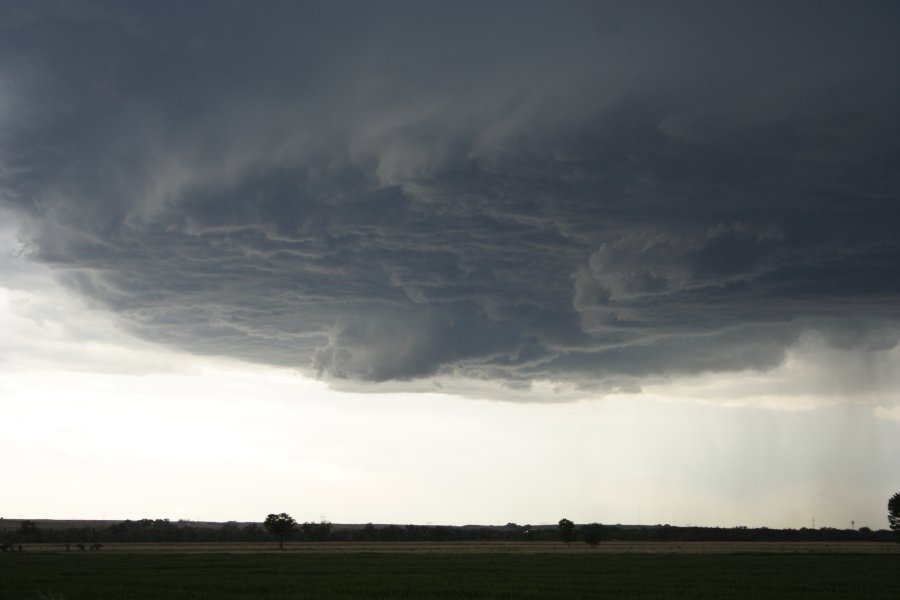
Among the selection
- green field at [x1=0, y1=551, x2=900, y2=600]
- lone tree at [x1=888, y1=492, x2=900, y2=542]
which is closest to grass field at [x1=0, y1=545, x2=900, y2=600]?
green field at [x1=0, y1=551, x2=900, y2=600]

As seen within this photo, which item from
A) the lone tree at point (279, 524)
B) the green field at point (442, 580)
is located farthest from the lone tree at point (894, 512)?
the lone tree at point (279, 524)

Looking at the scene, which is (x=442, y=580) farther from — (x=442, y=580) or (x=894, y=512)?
(x=894, y=512)

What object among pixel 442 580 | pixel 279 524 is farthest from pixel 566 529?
pixel 442 580

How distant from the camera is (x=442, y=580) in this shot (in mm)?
61719

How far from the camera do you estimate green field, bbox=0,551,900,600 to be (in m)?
52.2

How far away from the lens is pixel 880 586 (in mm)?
59344

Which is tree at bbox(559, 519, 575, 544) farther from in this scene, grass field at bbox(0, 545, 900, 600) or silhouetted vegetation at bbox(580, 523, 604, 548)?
grass field at bbox(0, 545, 900, 600)

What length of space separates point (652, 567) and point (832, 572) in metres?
16.1

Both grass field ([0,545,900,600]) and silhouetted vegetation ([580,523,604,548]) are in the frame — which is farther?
silhouetted vegetation ([580,523,604,548])

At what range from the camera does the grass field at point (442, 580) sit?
52.2 metres

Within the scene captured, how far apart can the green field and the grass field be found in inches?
2.9

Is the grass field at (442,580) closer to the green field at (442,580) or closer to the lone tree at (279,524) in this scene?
the green field at (442,580)

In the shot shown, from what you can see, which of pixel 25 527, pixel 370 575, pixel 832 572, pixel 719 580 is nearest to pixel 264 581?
pixel 370 575

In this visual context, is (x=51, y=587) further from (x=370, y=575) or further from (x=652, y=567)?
(x=652, y=567)
